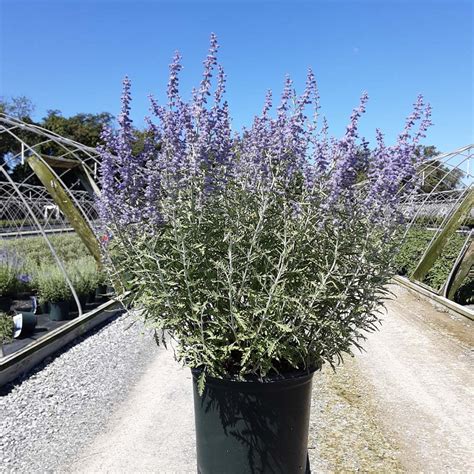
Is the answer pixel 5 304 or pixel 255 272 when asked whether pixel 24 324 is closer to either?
pixel 5 304

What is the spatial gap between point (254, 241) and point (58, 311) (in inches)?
195

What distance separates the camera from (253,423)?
237 centimetres

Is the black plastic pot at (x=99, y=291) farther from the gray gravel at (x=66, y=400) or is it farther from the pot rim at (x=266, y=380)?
the pot rim at (x=266, y=380)

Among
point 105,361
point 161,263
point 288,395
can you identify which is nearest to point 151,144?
point 161,263

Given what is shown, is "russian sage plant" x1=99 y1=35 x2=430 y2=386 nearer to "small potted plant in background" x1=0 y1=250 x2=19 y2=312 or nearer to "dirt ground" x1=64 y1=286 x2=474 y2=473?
"dirt ground" x1=64 y1=286 x2=474 y2=473

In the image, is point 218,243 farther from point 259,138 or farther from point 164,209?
point 259,138

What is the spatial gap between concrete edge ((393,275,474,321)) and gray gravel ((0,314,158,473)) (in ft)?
12.3

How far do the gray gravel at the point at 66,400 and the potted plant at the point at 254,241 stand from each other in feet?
1.67

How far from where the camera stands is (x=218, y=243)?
231 cm

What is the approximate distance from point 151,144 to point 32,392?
283 centimetres

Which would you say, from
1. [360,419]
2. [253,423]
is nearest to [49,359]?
[360,419]

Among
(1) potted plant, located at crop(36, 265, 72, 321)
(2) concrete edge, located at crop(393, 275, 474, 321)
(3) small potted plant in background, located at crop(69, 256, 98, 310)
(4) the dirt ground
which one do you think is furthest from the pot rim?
(3) small potted plant in background, located at crop(69, 256, 98, 310)

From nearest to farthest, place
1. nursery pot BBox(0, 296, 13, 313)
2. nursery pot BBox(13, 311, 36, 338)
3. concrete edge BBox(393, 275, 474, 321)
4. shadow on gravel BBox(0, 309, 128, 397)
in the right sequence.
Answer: shadow on gravel BBox(0, 309, 128, 397) → nursery pot BBox(13, 311, 36, 338) → nursery pot BBox(0, 296, 13, 313) → concrete edge BBox(393, 275, 474, 321)

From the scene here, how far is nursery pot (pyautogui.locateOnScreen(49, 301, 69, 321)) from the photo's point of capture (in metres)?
6.31
